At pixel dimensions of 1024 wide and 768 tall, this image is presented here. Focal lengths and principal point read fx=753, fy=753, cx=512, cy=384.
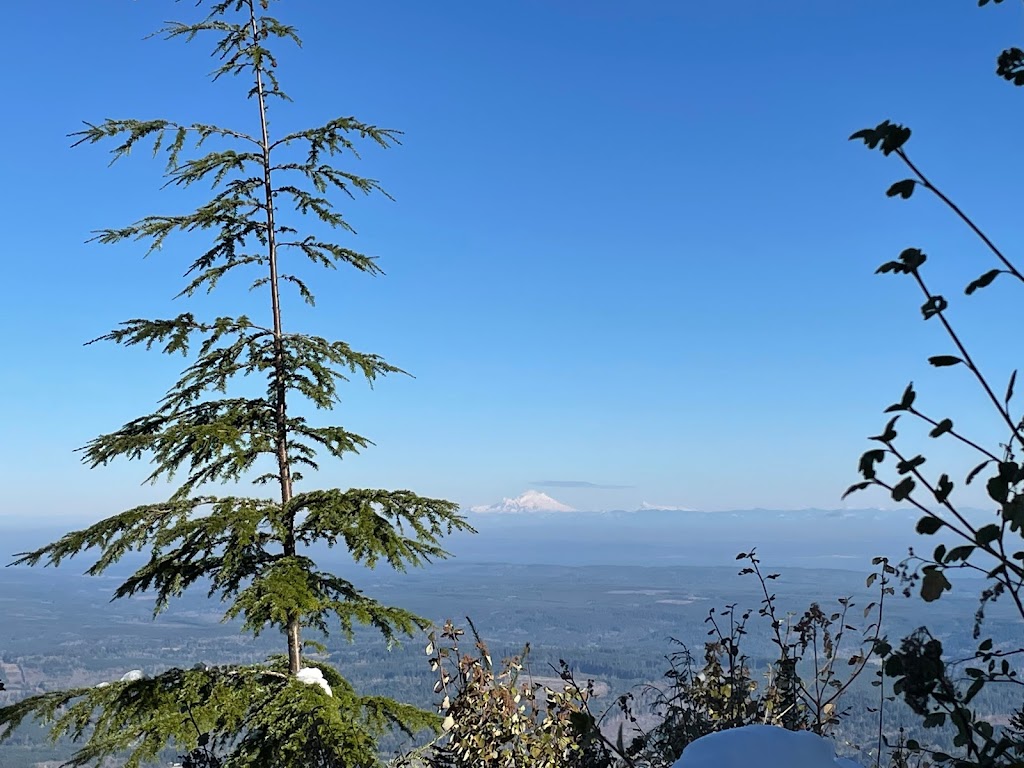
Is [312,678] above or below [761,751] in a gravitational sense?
below

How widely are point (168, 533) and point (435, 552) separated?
2.13 metres

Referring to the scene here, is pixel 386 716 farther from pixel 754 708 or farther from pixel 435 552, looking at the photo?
pixel 754 708

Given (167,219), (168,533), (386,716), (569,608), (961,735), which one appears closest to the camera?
(961,735)

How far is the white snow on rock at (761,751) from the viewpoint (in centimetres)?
151

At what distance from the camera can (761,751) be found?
1535mm

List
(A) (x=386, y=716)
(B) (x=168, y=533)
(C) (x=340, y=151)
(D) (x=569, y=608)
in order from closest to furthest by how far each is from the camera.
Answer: (B) (x=168, y=533) < (A) (x=386, y=716) < (C) (x=340, y=151) < (D) (x=569, y=608)

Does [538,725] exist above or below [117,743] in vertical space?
above

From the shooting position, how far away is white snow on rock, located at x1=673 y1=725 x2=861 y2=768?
151 cm

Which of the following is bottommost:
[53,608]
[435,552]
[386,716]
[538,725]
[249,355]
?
[53,608]

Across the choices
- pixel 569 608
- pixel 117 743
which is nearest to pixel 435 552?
pixel 117 743

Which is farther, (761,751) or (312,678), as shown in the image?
(312,678)

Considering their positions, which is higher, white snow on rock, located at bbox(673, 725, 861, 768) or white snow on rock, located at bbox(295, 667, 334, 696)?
white snow on rock, located at bbox(673, 725, 861, 768)

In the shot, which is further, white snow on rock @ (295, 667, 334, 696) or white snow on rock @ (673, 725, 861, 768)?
white snow on rock @ (295, 667, 334, 696)

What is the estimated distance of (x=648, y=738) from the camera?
10.4ft
